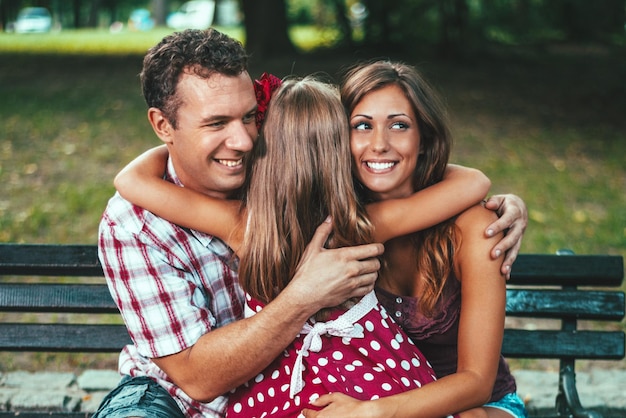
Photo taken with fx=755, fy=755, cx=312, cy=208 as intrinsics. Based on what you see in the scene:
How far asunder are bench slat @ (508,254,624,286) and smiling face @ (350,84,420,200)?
2.69 ft

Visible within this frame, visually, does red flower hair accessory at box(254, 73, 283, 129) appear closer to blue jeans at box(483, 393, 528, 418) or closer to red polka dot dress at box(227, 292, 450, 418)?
red polka dot dress at box(227, 292, 450, 418)

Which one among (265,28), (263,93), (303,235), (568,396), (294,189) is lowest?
(265,28)

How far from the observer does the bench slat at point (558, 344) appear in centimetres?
337

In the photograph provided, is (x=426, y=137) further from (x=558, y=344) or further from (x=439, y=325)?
(x=558, y=344)

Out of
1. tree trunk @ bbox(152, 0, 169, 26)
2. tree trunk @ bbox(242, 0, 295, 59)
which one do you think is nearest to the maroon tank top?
tree trunk @ bbox(242, 0, 295, 59)

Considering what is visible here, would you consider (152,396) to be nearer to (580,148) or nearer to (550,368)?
(550,368)

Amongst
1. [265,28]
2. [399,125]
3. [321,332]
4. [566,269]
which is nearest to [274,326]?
[321,332]

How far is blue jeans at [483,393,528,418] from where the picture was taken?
113 inches

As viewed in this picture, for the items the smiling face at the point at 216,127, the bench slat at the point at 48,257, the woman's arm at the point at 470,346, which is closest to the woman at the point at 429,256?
the woman's arm at the point at 470,346

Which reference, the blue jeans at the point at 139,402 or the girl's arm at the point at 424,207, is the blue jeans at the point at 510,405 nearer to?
the girl's arm at the point at 424,207

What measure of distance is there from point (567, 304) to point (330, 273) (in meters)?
1.38

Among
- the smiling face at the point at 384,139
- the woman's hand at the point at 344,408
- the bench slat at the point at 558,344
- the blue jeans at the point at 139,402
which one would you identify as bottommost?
the bench slat at the point at 558,344

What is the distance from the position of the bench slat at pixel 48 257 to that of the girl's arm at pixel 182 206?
2.16ft

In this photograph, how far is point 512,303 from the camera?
11.0 ft
